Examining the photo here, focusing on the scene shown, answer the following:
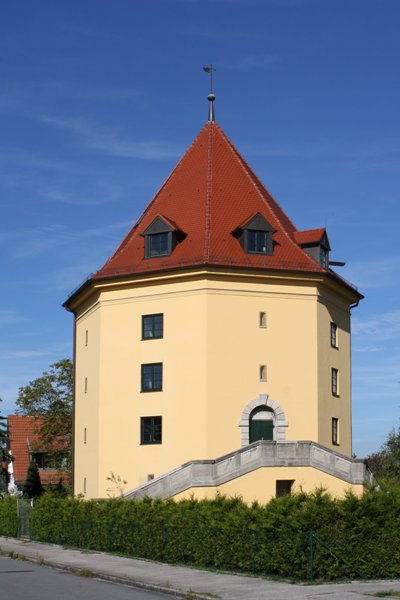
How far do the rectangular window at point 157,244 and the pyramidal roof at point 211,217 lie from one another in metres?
0.27

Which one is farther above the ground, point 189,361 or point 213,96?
point 213,96

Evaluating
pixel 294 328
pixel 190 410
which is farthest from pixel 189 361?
pixel 294 328

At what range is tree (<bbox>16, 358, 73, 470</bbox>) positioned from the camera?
6744cm

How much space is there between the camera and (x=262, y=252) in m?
39.8

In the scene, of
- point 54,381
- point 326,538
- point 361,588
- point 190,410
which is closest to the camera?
point 361,588

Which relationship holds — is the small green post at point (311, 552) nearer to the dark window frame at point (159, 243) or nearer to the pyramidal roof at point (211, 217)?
the pyramidal roof at point (211, 217)

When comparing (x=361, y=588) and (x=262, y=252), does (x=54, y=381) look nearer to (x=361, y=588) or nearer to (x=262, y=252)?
(x=262, y=252)

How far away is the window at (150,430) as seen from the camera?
127ft

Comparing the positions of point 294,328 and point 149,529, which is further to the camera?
point 294,328

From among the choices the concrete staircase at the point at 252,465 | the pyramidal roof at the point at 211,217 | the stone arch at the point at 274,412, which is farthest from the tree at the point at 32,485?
the concrete staircase at the point at 252,465

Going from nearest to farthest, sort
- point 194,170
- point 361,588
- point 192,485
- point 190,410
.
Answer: point 361,588, point 192,485, point 190,410, point 194,170

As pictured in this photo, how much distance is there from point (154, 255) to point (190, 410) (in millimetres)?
7043

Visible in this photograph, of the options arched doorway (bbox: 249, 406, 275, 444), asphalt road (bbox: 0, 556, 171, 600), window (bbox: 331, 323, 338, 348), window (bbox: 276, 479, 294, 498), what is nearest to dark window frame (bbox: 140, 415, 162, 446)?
arched doorway (bbox: 249, 406, 275, 444)

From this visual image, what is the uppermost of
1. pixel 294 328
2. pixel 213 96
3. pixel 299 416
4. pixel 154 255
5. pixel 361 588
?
pixel 213 96
